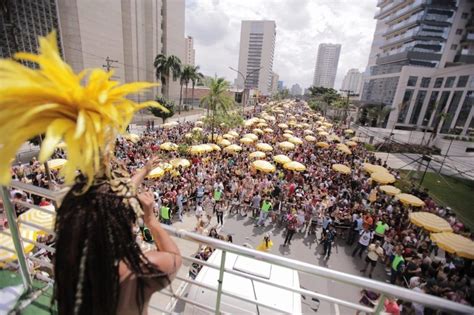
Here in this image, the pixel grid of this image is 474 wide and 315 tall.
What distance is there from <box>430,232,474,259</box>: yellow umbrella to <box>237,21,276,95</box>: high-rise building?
148 meters

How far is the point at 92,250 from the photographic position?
4.36 feet

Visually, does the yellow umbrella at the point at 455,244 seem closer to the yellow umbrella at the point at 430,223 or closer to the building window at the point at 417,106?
the yellow umbrella at the point at 430,223

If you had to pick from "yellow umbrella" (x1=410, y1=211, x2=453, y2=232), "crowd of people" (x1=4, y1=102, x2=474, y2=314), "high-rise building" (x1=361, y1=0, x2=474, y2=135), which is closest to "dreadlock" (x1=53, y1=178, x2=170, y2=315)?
"crowd of people" (x1=4, y1=102, x2=474, y2=314)

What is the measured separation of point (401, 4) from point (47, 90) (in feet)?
284

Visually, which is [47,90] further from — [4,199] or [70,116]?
[4,199]

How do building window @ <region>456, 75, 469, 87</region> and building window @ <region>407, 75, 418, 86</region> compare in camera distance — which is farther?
building window @ <region>407, 75, 418, 86</region>

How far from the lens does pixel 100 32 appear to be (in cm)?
3831

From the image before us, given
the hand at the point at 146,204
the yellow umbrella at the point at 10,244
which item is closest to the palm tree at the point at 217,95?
the yellow umbrella at the point at 10,244

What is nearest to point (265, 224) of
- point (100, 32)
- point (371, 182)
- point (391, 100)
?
point (371, 182)

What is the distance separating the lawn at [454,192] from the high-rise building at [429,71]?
27.4 metres

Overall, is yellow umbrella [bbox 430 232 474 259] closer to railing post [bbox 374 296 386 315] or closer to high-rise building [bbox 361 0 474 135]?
railing post [bbox 374 296 386 315]

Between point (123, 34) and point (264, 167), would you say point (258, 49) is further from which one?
point (264, 167)

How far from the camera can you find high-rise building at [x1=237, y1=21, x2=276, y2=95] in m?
152

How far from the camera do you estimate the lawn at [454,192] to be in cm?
1600
